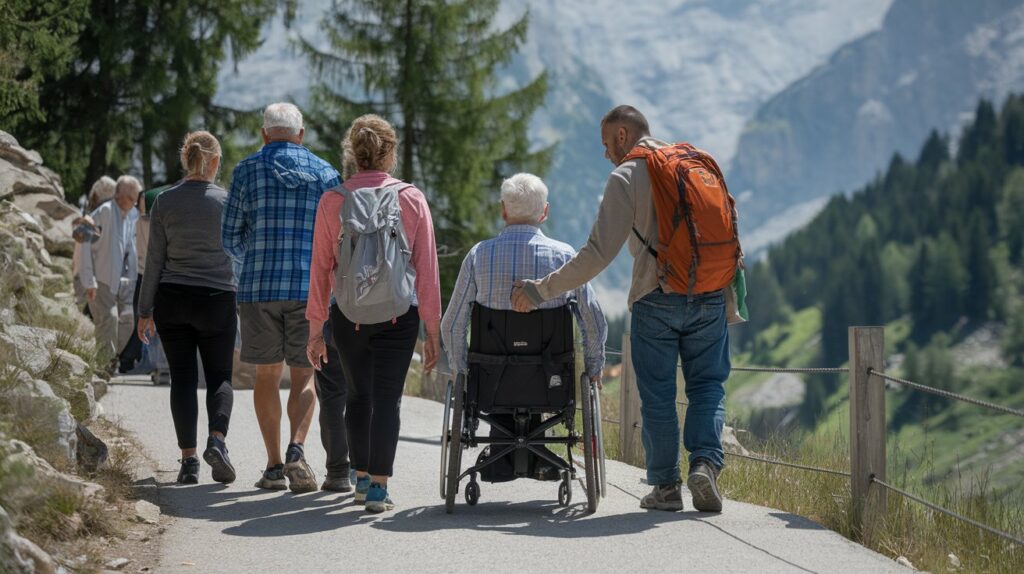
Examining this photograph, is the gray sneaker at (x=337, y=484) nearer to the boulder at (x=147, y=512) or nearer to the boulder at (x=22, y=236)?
the boulder at (x=147, y=512)

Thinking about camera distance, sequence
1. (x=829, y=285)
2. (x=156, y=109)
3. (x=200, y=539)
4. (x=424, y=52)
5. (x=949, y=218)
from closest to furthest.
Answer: (x=200, y=539), (x=156, y=109), (x=424, y=52), (x=949, y=218), (x=829, y=285)

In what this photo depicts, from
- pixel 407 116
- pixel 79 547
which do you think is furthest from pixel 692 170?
pixel 407 116

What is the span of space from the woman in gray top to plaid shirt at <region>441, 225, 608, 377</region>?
1.51 m

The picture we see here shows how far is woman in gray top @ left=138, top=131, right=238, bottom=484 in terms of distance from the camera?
7.16 m

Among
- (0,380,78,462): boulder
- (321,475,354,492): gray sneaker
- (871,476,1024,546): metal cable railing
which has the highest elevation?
(0,380,78,462): boulder

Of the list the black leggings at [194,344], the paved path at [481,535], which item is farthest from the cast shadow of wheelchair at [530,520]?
the black leggings at [194,344]

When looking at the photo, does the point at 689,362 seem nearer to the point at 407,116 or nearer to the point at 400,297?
the point at 400,297

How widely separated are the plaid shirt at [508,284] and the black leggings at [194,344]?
1.50 metres

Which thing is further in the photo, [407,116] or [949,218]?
[949,218]

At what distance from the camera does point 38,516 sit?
4934mm

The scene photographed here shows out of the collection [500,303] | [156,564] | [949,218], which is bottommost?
[156,564]

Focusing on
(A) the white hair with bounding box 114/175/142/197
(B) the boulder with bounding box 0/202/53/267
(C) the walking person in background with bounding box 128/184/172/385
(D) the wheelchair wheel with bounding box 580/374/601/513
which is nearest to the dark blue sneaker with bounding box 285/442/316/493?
(D) the wheelchair wheel with bounding box 580/374/601/513

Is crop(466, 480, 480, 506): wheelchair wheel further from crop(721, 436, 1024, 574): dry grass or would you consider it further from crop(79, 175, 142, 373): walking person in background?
crop(79, 175, 142, 373): walking person in background

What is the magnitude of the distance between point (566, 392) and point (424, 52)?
24.4m
